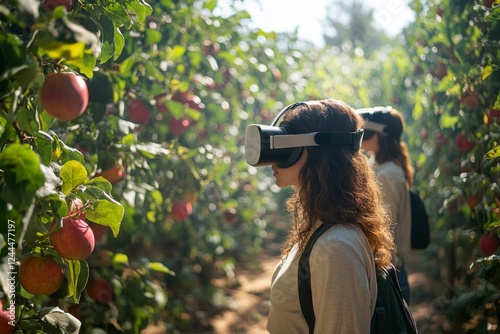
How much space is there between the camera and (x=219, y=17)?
319 centimetres

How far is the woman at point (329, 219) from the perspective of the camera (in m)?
1.44

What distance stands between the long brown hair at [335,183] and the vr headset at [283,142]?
3cm

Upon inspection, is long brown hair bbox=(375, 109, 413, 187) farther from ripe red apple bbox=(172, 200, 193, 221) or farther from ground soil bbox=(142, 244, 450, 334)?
ground soil bbox=(142, 244, 450, 334)

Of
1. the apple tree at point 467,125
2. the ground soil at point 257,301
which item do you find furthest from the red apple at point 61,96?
the ground soil at point 257,301

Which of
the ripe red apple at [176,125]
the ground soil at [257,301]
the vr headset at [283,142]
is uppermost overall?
the vr headset at [283,142]

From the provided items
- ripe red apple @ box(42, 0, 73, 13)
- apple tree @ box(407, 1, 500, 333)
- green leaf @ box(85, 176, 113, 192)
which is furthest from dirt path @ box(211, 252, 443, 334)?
ripe red apple @ box(42, 0, 73, 13)

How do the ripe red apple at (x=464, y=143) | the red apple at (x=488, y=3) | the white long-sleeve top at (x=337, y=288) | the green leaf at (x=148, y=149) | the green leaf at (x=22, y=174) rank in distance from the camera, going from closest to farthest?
the green leaf at (x=22, y=174), the white long-sleeve top at (x=337, y=288), the green leaf at (x=148, y=149), the red apple at (x=488, y=3), the ripe red apple at (x=464, y=143)

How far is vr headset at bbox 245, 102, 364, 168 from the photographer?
159 cm

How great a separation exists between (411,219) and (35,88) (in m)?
2.11

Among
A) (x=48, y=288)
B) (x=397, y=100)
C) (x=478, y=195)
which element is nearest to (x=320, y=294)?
(x=48, y=288)

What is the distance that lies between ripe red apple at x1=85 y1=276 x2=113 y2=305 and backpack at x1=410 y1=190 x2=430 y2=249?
1518mm

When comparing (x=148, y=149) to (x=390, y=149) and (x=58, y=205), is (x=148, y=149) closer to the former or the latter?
(x=58, y=205)

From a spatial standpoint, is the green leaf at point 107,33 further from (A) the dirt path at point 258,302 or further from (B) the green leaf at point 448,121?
(A) the dirt path at point 258,302

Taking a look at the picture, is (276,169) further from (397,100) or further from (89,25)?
(397,100)
